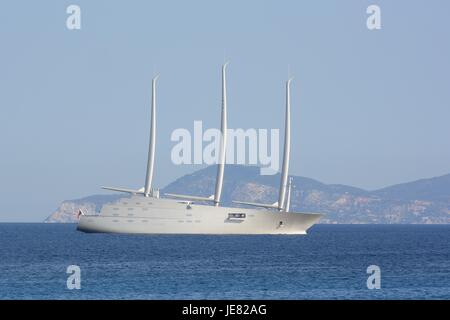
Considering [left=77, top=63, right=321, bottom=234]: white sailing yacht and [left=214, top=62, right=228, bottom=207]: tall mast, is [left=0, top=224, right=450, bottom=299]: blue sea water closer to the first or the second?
[left=214, top=62, right=228, bottom=207]: tall mast

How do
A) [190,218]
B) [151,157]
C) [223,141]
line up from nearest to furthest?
1. [223,141]
2. [151,157]
3. [190,218]

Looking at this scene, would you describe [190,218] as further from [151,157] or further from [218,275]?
[218,275]

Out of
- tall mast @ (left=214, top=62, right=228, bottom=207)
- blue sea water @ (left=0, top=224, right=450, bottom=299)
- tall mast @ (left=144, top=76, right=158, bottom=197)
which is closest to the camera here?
blue sea water @ (left=0, top=224, right=450, bottom=299)

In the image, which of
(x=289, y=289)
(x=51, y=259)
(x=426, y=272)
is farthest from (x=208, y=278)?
(x=51, y=259)

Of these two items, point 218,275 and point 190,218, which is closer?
point 218,275

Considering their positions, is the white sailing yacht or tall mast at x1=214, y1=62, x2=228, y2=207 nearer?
tall mast at x1=214, y1=62, x2=228, y2=207

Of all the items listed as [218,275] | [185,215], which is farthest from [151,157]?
[218,275]

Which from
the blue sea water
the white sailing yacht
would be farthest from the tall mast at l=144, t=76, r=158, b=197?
the blue sea water

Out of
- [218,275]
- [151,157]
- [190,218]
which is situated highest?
[151,157]

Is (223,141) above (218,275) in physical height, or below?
above

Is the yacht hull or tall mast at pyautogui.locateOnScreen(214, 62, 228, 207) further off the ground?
tall mast at pyautogui.locateOnScreen(214, 62, 228, 207)

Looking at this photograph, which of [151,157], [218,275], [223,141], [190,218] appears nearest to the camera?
[218,275]

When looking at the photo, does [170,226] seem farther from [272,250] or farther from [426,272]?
[426,272]

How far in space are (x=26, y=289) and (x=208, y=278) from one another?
13.4 meters
